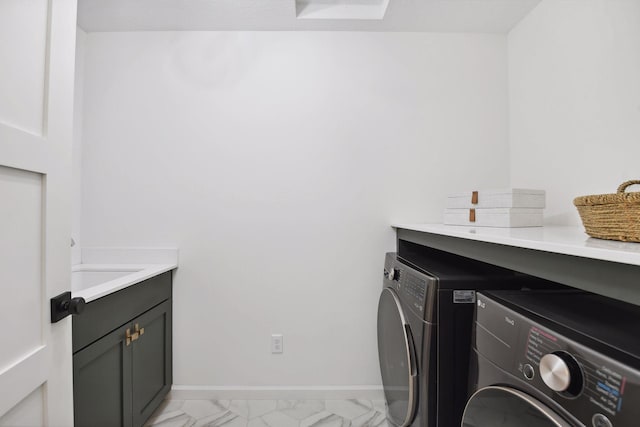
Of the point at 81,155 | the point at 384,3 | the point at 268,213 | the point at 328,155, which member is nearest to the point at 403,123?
the point at 328,155

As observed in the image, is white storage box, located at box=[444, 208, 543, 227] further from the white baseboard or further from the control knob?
the white baseboard

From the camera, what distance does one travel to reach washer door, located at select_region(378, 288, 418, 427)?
1.21 m

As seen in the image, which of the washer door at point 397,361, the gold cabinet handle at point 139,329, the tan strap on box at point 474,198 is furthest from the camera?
the gold cabinet handle at point 139,329

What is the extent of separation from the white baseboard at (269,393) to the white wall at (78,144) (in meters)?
1.01

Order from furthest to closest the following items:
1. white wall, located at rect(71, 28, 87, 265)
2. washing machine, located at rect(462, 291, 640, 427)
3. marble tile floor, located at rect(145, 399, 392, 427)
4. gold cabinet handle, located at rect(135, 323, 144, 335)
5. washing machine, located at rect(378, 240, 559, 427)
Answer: white wall, located at rect(71, 28, 87, 265), marble tile floor, located at rect(145, 399, 392, 427), gold cabinet handle, located at rect(135, 323, 144, 335), washing machine, located at rect(378, 240, 559, 427), washing machine, located at rect(462, 291, 640, 427)

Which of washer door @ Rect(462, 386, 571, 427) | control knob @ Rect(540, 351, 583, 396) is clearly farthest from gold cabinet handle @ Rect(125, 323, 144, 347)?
control knob @ Rect(540, 351, 583, 396)

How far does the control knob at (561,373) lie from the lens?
0.57 m

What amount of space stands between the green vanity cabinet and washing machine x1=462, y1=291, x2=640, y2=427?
129cm

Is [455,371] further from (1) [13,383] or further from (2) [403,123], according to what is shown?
(2) [403,123]

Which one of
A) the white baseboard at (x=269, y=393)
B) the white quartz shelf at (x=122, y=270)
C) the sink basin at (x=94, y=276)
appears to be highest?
the white quartz shelf at (x=122, y=270)

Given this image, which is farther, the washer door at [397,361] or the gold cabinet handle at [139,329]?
the gold cabinet handle at [139,329]

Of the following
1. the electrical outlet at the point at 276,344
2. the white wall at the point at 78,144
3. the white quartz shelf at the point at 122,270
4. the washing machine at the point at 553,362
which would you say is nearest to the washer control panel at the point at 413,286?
the washing machine at the point at 553,362

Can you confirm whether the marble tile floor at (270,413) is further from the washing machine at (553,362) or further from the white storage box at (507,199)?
the white storage box at (507,199)

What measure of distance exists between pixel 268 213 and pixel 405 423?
1.24 metres
